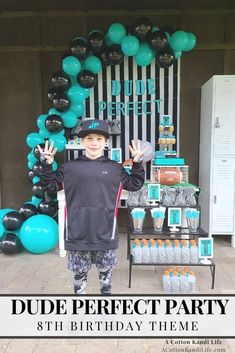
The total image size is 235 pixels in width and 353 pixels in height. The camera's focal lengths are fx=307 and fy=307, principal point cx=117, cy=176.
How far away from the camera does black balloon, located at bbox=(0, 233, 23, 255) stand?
3721 millimetres

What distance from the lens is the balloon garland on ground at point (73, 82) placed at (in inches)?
149

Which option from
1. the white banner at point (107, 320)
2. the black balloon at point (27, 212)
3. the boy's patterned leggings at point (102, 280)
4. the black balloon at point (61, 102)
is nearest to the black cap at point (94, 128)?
the boy's patterned leggings at point (102, 280)

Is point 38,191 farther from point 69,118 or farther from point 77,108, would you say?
point 77,108

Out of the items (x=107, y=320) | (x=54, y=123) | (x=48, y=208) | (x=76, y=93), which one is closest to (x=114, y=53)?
(x=76, y=93)

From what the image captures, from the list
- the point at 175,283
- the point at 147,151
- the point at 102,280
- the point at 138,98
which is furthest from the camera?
the point at 138,98

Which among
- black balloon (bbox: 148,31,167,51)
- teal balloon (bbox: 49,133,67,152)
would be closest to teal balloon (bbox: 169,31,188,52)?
black balloon (bbox: 148,31,167,51)

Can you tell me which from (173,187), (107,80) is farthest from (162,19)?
(173,187)

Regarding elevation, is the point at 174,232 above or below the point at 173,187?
below

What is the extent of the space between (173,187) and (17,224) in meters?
1.95

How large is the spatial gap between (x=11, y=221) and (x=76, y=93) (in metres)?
1.81

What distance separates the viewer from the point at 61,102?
389cm

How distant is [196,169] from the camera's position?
475cm

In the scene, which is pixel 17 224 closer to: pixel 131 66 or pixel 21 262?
pixel 21 262

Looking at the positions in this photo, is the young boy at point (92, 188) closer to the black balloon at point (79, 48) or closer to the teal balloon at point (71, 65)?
the teal balloon at point (71, 65)
